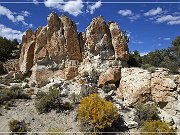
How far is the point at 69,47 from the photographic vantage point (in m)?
29.3

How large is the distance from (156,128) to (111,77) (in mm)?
7121

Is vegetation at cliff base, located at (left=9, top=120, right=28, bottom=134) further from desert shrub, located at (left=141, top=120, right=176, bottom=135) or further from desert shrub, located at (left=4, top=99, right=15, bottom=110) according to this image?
desert shrub, located at (left=141, top=120, right=176, bottom=135)

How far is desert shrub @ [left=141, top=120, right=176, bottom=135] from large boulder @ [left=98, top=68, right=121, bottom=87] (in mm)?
6331

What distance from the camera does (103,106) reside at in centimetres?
2197

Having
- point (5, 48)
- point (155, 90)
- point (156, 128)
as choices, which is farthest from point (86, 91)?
point (5, 48)

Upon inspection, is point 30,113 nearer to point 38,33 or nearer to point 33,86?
point 33,86

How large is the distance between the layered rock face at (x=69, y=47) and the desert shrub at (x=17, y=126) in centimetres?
771

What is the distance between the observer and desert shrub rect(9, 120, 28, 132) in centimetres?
2103

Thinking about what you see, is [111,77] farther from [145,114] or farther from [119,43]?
[145,114]

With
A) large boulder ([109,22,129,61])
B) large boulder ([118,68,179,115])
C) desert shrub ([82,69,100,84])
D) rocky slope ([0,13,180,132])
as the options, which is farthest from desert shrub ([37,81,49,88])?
large boulder ([118,68,179,115])

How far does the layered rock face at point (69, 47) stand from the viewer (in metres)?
28.6

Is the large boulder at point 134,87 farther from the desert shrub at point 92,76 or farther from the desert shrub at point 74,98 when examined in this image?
the desert shrub at point 74,98

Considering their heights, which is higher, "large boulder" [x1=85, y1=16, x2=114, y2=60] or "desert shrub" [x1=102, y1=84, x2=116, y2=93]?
"large boulder" [x1=85, y1=16, x2=114, y2=60]

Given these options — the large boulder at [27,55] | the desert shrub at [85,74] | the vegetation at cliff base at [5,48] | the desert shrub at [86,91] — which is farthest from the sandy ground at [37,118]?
the vegetation at cliff base at [5,48]
